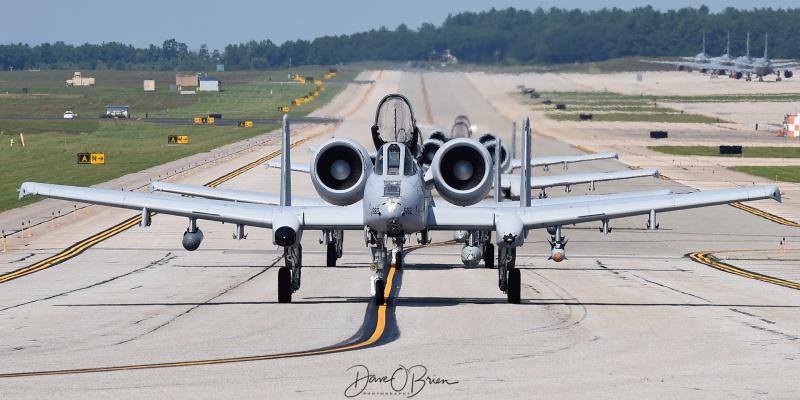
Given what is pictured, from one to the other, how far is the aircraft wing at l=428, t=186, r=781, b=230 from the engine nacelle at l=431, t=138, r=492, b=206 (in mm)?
376

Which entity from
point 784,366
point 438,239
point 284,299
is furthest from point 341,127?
point 784,366

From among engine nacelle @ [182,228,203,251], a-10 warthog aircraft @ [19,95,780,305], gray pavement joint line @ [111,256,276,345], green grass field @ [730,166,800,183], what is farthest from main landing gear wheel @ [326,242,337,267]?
green grass field @ [730,166,800,183]

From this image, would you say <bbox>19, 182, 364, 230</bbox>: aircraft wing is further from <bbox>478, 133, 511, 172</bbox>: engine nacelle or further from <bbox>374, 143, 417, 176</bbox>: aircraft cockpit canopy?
<bbox>478, 133, 511, 172</bbox>: engine nacelle

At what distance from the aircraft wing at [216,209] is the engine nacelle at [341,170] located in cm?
38

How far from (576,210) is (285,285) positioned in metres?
7.06

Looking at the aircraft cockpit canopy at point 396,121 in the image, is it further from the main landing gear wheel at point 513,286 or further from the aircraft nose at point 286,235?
the main landing gear wheel at point 513,286

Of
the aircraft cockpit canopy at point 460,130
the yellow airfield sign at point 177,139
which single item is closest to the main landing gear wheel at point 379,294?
the aircraft cockpit canopy at point 460,130

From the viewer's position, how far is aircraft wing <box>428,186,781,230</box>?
29562mm

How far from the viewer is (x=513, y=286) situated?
3042cm

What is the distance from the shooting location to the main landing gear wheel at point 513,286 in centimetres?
3042

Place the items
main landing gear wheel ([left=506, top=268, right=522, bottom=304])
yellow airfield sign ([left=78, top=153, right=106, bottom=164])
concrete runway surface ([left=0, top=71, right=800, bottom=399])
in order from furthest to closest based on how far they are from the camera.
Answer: yellow airfield sign ([left=78, top=153, right=106, bottom=164]), main landing gear wheel ([left=506, top=268, right=522, bottom=304]), concrete runway surface ([left=0, top=71, right=800, bottom=399])

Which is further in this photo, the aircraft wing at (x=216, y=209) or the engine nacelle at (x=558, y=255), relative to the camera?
the engine nacelle at (x=558, y=255)

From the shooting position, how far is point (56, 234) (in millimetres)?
51250

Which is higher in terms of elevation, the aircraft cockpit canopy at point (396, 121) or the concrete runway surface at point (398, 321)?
the aircraft cockpit canopy at point (396, 121)
